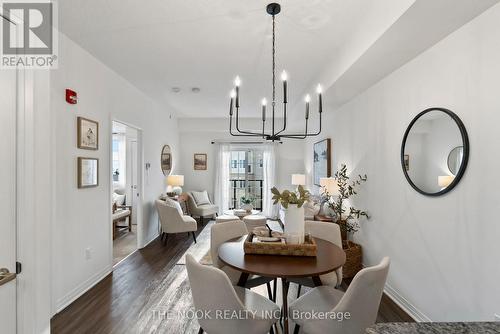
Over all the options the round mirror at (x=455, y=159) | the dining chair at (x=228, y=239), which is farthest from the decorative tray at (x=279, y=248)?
the round mirror at (x=455, y=159)

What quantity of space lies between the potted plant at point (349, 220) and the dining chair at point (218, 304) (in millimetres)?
1922

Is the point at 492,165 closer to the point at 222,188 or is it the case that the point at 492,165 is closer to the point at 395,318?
the point at 395,318

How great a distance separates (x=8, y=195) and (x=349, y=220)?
3645mm

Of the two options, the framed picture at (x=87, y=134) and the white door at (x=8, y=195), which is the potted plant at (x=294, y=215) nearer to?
the white door at (x=8, y=195)

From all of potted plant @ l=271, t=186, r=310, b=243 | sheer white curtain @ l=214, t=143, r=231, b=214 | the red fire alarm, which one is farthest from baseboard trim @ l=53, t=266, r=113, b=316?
sheer white curtain @ l=214, t=143, r=231, b=214

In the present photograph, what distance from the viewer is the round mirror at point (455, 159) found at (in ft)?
5.99

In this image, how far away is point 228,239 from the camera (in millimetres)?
2455

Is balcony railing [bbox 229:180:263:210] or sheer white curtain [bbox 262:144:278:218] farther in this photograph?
balcony railing [bbox 229:180:263:210]

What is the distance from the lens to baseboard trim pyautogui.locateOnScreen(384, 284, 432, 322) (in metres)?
2.22

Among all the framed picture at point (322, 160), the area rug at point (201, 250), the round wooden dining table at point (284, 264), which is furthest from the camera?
the framed picture at point (322, 160)

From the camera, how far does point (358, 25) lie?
224 centimetres

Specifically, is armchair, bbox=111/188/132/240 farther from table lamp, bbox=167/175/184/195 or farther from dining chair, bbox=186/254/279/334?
dining chair, bbox=186/254/279/334

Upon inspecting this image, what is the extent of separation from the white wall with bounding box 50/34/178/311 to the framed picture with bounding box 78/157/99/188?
55 millimetres

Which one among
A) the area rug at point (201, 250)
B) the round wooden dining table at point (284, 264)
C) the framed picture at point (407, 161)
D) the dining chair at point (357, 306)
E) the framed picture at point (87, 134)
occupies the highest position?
the framed picture at point (87, 134)
